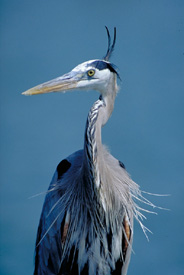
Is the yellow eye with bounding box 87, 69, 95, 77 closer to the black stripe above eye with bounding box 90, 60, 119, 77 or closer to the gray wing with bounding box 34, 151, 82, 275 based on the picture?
the black stripe above eye with bounding box 90, 60, 119, 77

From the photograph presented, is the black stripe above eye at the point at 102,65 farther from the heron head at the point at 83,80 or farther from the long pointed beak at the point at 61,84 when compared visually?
the long pointed beak at the point at 61,84

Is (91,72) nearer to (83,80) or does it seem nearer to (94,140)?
(83,80)

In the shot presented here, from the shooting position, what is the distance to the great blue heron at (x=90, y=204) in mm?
2559

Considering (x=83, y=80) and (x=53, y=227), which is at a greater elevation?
(x=83, y=80)

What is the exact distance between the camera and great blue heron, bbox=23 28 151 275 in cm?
256

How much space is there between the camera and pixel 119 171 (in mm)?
2879

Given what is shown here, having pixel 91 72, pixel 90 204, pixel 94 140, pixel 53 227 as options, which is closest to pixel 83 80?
pixel 91 72

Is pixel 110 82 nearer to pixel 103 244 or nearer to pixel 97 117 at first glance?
pixel 97 117

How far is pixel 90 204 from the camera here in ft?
8.74

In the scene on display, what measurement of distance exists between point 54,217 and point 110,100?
2.53 feet

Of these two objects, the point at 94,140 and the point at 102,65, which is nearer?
the point at 94,140

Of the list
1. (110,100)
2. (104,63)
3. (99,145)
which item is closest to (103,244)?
(99,145)

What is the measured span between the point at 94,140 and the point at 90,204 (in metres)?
0.41

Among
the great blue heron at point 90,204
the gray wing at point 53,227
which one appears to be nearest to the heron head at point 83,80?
the great blue heron at point 90,204
